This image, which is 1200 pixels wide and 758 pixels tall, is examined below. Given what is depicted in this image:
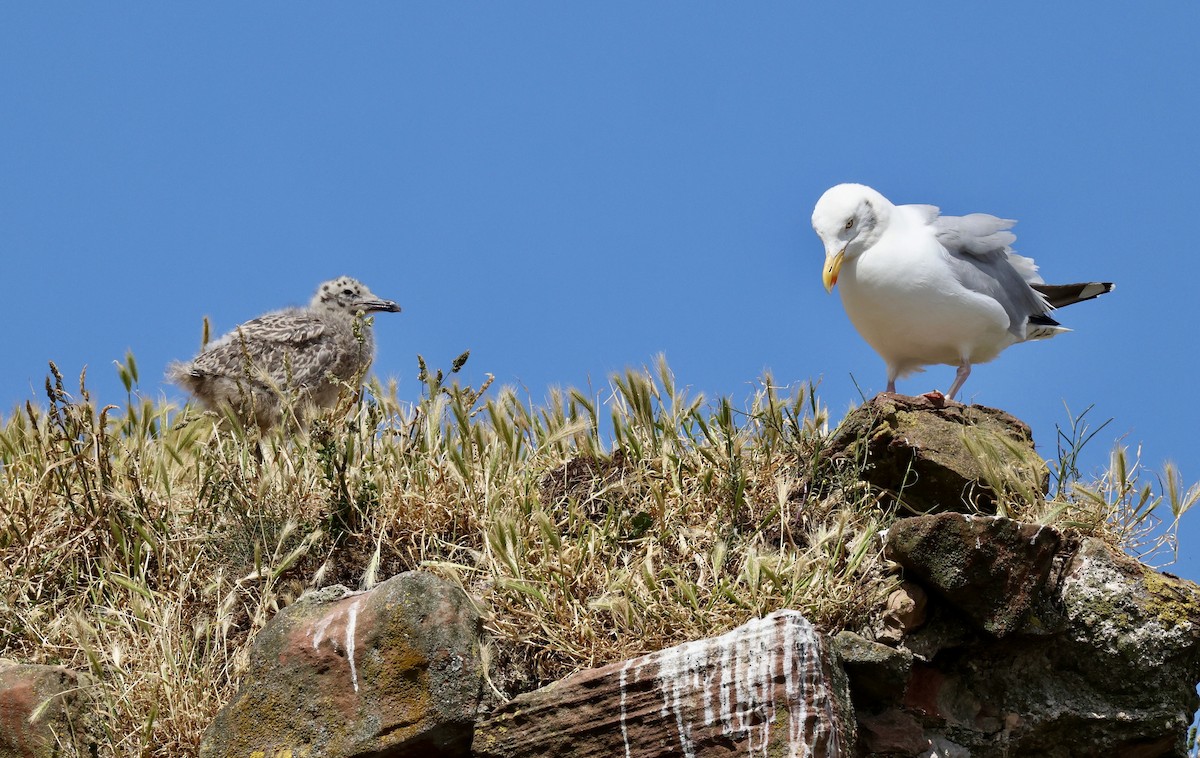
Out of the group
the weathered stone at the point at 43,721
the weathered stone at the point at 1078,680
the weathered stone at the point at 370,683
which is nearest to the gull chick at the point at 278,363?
the weathered stone at the point at 43,721

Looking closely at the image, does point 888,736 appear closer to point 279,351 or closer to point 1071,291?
point 1071,291

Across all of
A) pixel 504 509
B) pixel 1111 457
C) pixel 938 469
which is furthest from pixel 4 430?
pixel 1111 457

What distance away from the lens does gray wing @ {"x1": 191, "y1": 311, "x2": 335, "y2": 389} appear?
8.33m

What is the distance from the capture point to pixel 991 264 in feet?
25.9

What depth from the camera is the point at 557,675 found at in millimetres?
5891

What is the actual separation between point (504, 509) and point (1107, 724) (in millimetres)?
2758

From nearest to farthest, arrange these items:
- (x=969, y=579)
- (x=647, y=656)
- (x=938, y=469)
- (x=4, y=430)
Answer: (x=647, y=656) → (x=969, y=579) → (x=938, y=469) → (x=4, y=430)

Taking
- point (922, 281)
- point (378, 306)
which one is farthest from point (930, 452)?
point (378, 306)

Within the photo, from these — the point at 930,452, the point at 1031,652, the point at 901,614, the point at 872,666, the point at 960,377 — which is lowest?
the point at 872,666

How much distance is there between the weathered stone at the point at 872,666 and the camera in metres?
5.62

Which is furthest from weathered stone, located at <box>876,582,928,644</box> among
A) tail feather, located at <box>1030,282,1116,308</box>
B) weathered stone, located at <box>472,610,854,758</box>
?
tail feather, located at <box>1030,282,1116,308</box>

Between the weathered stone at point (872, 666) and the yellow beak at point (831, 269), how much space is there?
8.06 ft

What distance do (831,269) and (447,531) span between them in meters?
2.51

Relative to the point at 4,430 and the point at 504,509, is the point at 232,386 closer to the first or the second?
the point at 4,430
